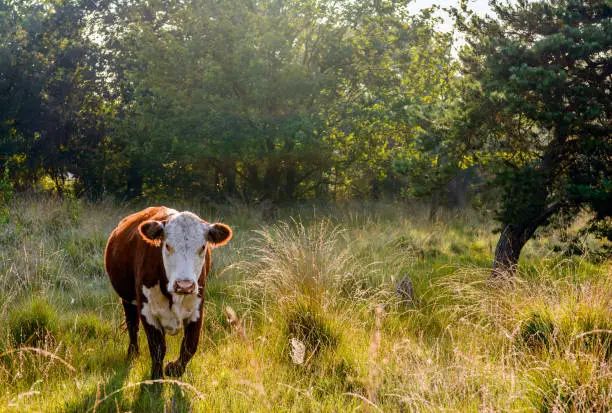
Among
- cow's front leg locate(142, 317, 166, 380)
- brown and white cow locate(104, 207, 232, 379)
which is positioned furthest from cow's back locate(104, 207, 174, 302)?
cow's front leg locate(142, 317, 166, 380)

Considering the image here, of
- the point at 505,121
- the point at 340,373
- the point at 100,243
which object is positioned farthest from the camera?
the point at 100,243

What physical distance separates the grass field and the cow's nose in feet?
1.59

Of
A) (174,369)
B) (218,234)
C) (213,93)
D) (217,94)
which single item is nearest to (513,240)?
(218,234)

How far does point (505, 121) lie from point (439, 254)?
3443mm

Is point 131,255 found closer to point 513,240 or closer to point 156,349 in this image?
point 156,349

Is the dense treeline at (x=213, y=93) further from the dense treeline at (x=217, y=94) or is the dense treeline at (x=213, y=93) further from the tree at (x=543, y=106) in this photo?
the tree at (x=543, y=106)

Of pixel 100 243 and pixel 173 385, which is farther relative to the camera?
pixel 100 243

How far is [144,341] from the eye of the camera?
18.2 ft

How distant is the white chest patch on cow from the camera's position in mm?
4398

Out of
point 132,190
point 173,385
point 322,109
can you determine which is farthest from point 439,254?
point 132,190

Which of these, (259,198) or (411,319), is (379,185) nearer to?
(259,198)

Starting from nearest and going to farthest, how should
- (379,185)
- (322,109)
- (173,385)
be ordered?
(173,385), (322,109), (379,185)

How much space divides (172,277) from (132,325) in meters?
1.56

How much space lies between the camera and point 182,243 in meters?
4.14
